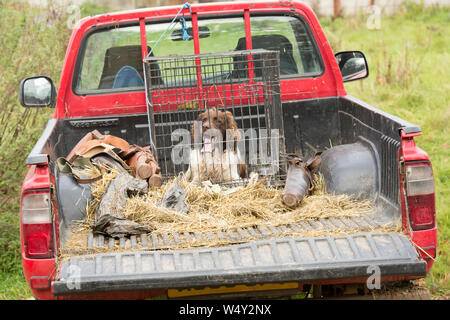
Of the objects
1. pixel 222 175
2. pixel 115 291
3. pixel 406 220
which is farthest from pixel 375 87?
pixel 115 291

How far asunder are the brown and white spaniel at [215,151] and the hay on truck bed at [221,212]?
262mm

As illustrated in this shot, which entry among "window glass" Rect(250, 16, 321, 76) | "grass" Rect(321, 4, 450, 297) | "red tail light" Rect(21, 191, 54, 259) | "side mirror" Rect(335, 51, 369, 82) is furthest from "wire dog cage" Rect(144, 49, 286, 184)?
"grass" Rect(321, 4, 450, 297)

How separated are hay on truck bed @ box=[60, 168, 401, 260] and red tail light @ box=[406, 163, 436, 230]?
0.12m

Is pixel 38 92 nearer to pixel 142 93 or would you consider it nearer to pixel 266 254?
pixel 142 93

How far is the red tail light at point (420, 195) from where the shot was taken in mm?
3555

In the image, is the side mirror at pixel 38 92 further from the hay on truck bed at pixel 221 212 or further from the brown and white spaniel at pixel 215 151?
the brown and white spaniel at pixel 215 151

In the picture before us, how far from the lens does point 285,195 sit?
4.28 metres

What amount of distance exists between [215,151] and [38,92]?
142cm

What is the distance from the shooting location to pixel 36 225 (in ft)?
11.3

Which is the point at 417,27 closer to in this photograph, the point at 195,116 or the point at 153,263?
the point at 195,116

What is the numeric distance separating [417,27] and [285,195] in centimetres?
1193

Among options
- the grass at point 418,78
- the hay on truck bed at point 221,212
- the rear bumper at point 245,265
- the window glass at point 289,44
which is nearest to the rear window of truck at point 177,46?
the window glass at point 289,44

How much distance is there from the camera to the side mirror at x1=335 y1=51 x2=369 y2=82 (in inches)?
215
